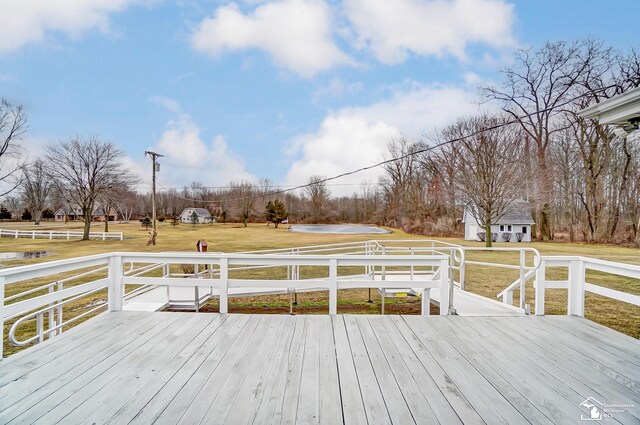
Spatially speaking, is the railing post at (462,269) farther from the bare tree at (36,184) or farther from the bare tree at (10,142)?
the bare tree at (36,184)

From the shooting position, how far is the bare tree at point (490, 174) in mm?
17812

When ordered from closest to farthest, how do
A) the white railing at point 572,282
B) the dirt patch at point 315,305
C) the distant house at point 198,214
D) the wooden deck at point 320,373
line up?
the wooden deck at point 320,373 < the white railing at point 572,282 < the dirt patch at point 315,305 < the distant house at point 198,214

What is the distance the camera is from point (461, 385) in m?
2.13

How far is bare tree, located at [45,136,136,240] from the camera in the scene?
83.6ft

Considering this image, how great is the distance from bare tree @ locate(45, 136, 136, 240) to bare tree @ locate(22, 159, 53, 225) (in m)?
0.73

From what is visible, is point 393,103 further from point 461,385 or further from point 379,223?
point 379,223

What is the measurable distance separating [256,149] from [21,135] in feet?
51.8

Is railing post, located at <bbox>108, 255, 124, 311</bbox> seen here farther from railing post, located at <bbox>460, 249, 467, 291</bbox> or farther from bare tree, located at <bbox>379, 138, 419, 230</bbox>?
bare tree, located at <bbox>379, 138, 419, 230</bbox>

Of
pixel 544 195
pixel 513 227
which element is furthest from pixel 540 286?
pixel 513 227

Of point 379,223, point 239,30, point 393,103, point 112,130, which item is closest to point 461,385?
point 239,30

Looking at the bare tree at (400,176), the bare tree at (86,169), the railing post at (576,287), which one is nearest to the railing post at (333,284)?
the railing post at (576,287)

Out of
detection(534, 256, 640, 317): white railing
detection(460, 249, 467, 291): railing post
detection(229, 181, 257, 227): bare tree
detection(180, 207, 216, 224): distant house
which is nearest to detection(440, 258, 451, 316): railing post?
detection(460, 249, 467, 291): railing post

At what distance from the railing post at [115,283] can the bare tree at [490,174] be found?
1831cm

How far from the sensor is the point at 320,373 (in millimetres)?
2283
